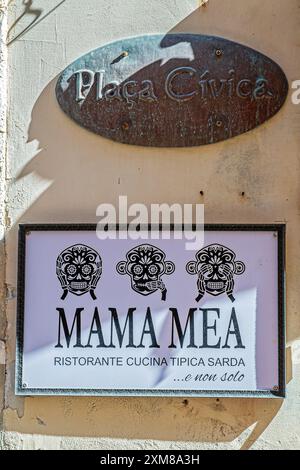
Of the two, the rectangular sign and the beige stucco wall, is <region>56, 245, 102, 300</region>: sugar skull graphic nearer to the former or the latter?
the rectangular sign

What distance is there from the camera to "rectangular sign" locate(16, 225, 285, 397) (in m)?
3.11

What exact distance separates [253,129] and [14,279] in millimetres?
1416

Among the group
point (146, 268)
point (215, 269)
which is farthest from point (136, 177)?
point (215, 269)

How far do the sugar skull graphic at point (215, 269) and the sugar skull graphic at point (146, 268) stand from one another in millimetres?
134

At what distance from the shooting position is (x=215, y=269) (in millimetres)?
3150

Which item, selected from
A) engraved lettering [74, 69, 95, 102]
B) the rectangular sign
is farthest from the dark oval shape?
the rectangular sign

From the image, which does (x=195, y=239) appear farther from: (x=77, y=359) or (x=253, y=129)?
(x=77, y=359)

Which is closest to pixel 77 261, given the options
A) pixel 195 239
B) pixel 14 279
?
pixel 14 279

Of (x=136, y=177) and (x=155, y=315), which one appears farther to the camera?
(x=136, y=177)

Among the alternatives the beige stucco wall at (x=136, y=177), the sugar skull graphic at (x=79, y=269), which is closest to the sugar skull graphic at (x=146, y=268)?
the sugar skull graphic at (x=79, y=269)

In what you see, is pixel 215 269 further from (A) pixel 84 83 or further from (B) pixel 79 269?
(A) pixel 84 83

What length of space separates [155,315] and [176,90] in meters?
1.13

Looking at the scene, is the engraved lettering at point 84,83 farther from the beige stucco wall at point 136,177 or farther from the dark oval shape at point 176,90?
the beige stucco wall at point 136,177

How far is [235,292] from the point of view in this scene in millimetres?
3135
